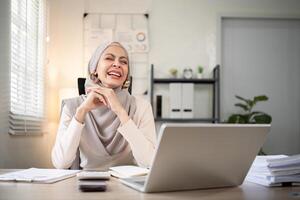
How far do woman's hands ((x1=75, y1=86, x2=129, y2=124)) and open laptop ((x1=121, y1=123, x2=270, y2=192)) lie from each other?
0.58m

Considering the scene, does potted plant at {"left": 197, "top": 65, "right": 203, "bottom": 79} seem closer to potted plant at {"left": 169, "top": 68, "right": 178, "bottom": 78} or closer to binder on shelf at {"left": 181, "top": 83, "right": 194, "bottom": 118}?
binder on shelf at {"left": 181, "top": 83, "right": 194, "bottom": 118}

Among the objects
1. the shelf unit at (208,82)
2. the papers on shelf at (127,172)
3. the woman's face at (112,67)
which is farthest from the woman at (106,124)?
the shelf unit at (208,82)

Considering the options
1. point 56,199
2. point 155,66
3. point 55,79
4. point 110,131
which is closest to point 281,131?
point 155,66

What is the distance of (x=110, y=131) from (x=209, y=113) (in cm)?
220

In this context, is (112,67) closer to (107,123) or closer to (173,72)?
(107,123)

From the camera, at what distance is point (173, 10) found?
12.2ft

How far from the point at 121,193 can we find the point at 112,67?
96 centimetres

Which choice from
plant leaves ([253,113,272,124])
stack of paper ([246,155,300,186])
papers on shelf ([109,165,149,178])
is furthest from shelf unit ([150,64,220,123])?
stack of paper ([246,155,300,186])

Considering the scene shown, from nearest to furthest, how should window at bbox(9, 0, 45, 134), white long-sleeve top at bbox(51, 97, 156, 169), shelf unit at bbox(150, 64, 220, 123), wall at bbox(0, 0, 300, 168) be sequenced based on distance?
1. white long-sleeve top at bbox(51, 97, 156, 169)
2. window at bbox(9, 0, 45, 134)
3. shelf unit at bbox(150, 64, 220, 123)
4. wall at bbox(0, 0, 300, 168)

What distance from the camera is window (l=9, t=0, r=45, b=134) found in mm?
2156

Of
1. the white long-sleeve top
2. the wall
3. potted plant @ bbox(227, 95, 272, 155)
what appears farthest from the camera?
the wall

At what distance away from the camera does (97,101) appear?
1544 millimetres

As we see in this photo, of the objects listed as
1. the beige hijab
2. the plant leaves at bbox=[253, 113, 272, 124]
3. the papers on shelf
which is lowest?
the plant leaves at bbox=[253, 113, 272, 124]

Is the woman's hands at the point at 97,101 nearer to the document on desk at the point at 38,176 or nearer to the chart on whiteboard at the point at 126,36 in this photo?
the document on desk at the point at 38,176
